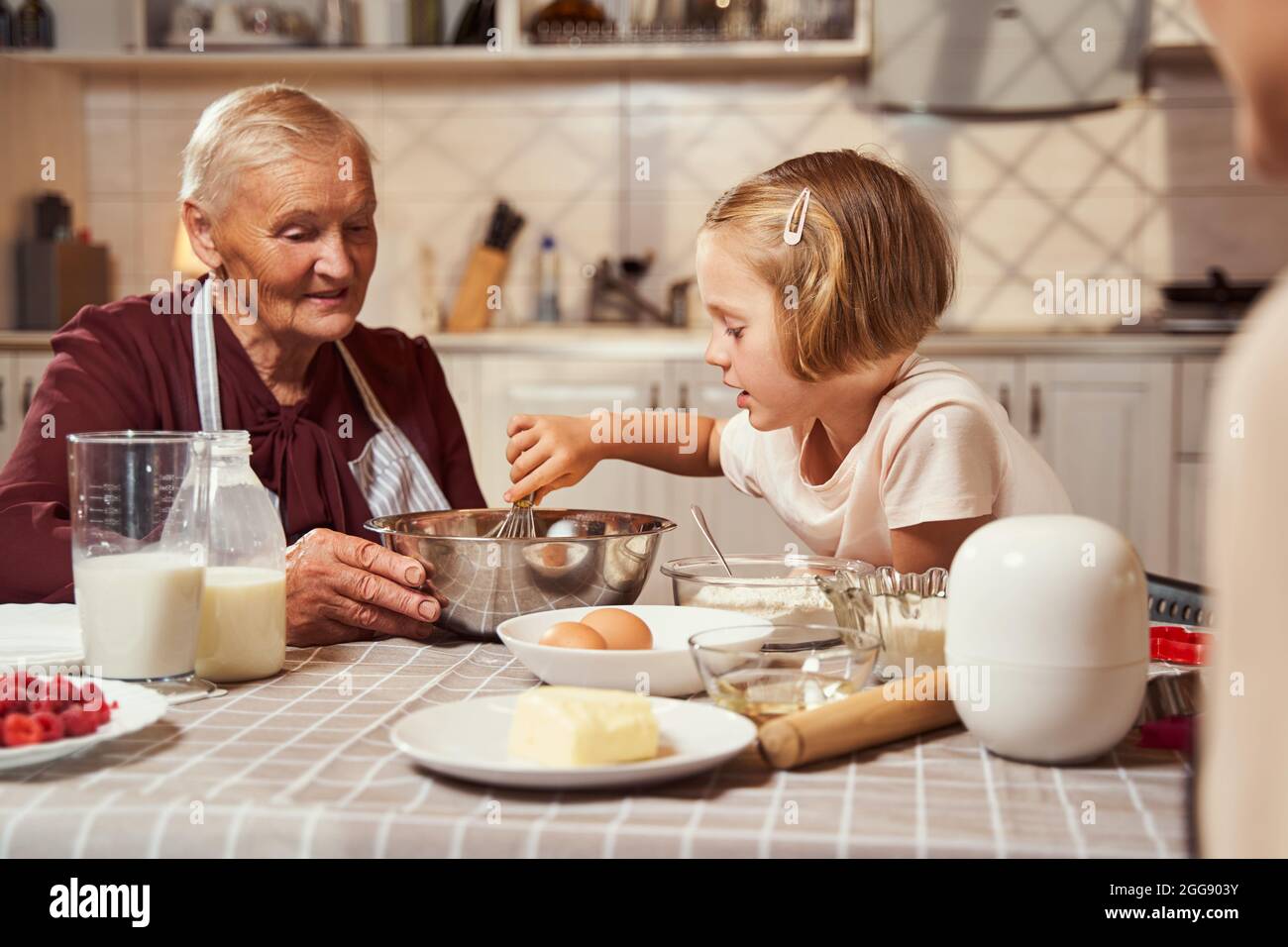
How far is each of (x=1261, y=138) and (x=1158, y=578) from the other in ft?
3.76

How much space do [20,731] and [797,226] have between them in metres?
0.92

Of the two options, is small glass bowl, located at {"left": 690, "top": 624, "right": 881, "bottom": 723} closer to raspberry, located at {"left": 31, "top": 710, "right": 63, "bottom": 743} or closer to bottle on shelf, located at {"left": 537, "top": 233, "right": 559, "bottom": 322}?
raspberry, located at {"left": 31, "top": 710, "right": 63, "bottom": 743}

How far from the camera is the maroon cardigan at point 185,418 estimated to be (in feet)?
4.28

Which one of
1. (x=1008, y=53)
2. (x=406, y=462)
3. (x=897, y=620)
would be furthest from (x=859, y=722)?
(x=1008, y=53)

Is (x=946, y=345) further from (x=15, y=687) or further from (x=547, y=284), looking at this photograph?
(x=15, y=687)

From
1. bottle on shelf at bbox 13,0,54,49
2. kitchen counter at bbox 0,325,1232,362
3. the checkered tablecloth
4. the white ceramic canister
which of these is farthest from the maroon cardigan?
bottle on shelf at bbox 13,0,54,49

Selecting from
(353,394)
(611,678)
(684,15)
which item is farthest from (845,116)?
(611,678)

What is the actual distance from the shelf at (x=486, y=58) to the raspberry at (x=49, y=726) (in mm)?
2878

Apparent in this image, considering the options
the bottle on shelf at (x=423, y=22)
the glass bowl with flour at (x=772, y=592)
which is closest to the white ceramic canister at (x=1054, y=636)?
the glass bowl with flour at (x=772, y=592)

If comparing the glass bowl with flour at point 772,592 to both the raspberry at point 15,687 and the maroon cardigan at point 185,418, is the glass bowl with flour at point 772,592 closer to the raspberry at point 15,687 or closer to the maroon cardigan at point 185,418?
the raspberry at point 15,687

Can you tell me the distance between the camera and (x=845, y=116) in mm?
3572

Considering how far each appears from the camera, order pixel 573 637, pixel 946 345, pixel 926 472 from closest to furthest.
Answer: pixel 573 637 < pixel 926 472 < pixel 946 345

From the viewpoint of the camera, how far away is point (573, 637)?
0.96 meters
